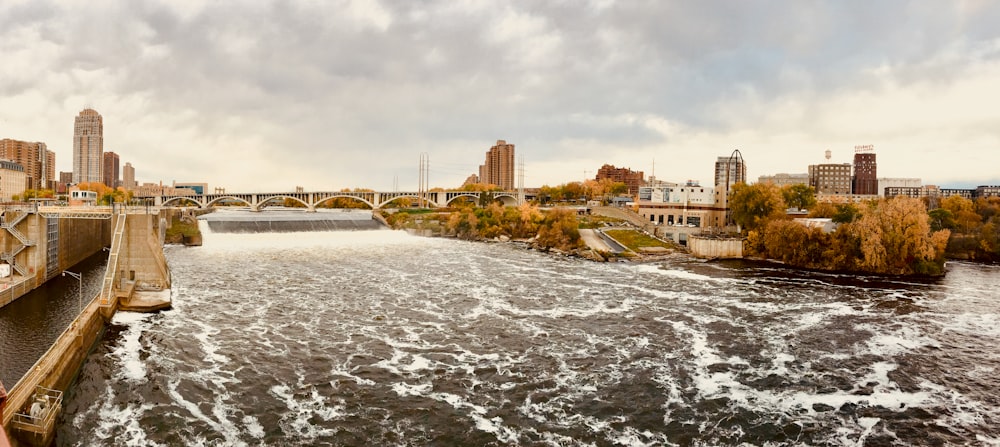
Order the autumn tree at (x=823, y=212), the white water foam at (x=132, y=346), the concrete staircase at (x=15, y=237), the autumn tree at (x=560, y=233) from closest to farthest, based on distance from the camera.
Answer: the white water foam at (x=132, y=346)
the concrete staircase at (x=15, y=237)
the autumn tree at (x=560, y=233)
the autumn tree at (x=823, y=212)

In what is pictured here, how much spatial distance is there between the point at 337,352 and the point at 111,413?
911 cm

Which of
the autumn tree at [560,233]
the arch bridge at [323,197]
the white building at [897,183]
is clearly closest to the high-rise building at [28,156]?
the arch bridge at [323,197]

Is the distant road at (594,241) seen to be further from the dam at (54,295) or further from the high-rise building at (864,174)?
the high-rise building at (864,174)

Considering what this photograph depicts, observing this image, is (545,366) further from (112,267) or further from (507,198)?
(507,198)

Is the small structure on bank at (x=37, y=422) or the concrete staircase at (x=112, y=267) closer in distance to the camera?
the small structure on bank at (x=37, y=422)

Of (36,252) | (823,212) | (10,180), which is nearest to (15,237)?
(36,252)

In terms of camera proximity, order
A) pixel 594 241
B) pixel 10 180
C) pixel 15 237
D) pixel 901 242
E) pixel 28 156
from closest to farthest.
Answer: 1. pixel 15 237
2. pixel 901 242
3. pixel 594 241
4. pixel 10 180
5. pixel 28 156

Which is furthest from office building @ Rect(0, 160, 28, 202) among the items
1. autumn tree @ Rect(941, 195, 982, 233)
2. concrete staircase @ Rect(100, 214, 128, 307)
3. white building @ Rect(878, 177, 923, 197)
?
white building @ Rect(878, 177, 923, 197)

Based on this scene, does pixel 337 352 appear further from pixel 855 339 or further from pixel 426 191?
pixel 426 191

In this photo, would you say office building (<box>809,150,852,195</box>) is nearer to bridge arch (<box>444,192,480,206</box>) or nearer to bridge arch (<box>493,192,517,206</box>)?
bridge arch (<box>493,192,517,206</box>)

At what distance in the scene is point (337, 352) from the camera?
25.6m

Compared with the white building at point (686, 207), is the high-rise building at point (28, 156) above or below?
above

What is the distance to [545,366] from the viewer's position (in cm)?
2416

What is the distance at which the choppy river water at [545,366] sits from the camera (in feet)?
59.6
